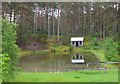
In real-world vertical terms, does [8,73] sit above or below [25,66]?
above

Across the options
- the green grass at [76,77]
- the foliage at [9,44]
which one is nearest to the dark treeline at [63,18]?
the green grass at [76,77]

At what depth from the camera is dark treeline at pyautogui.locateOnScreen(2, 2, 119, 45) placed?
1428 cm

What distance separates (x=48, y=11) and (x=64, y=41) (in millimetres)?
2699

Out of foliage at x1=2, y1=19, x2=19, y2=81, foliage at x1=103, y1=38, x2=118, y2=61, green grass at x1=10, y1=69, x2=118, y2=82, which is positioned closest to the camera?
foliage at x1=2, y1=19, x2=19, y2=81

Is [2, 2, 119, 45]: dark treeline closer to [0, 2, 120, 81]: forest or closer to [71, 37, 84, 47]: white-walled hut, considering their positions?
[0, 2, 120, 81]: forest

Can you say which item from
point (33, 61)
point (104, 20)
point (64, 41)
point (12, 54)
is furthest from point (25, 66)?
point (104, 20)

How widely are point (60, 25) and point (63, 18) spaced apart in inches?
17.4

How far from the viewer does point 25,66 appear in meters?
9.09

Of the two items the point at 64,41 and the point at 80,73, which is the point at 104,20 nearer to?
the point at 64,41

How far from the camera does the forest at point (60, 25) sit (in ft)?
42.7

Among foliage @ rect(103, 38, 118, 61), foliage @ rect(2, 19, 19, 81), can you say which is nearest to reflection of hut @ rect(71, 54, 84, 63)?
foliage @ rect(103, 38, 118, 61)

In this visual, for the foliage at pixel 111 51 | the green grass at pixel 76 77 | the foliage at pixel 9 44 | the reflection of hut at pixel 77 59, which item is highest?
the foliage at pixel 9 44

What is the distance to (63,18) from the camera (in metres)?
15.6

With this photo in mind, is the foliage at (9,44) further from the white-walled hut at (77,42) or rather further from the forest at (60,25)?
the white-walled hut at (77,42)
